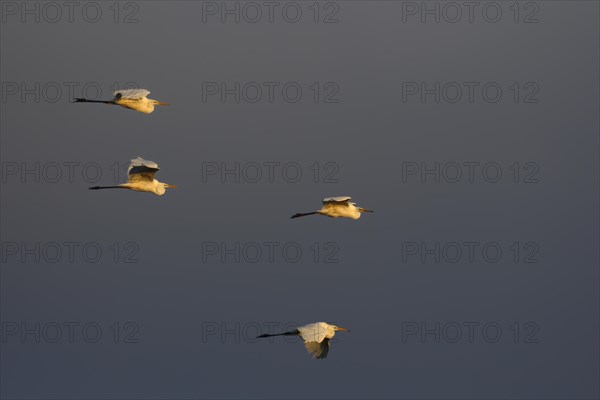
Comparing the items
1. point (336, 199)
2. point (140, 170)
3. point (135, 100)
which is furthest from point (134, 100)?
point (336, 199)

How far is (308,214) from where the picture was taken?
58.7 ft

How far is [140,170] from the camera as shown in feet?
56.7

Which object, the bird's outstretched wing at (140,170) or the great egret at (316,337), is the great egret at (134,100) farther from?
the great egret at (316,337)

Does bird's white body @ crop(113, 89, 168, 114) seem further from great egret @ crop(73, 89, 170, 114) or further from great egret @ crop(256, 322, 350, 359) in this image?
great egret @ crop(256, 322, 350, 359)

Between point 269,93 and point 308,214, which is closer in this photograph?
point 308,214

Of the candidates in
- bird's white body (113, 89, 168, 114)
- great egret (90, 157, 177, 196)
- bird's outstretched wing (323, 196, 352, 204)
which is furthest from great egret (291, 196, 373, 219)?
bird's white body (113, 89, 168, 114)

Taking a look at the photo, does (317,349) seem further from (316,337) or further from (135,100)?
(135,100)

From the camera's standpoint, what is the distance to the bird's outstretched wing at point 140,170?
1658cm

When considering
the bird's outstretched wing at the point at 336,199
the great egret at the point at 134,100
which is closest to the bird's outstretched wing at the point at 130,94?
the great egret at the point at 134,100

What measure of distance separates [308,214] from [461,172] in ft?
13.6

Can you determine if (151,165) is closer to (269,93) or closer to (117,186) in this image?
(117,186)

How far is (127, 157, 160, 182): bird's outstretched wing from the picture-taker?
54.4 ft

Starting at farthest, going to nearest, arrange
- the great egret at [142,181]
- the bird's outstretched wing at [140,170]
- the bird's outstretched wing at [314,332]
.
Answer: the great egret at [142,181], the bird's outstretched wing at [140,170], the bird's outstretched wing at [314,332]

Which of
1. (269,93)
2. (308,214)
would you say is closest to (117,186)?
(308,214)
